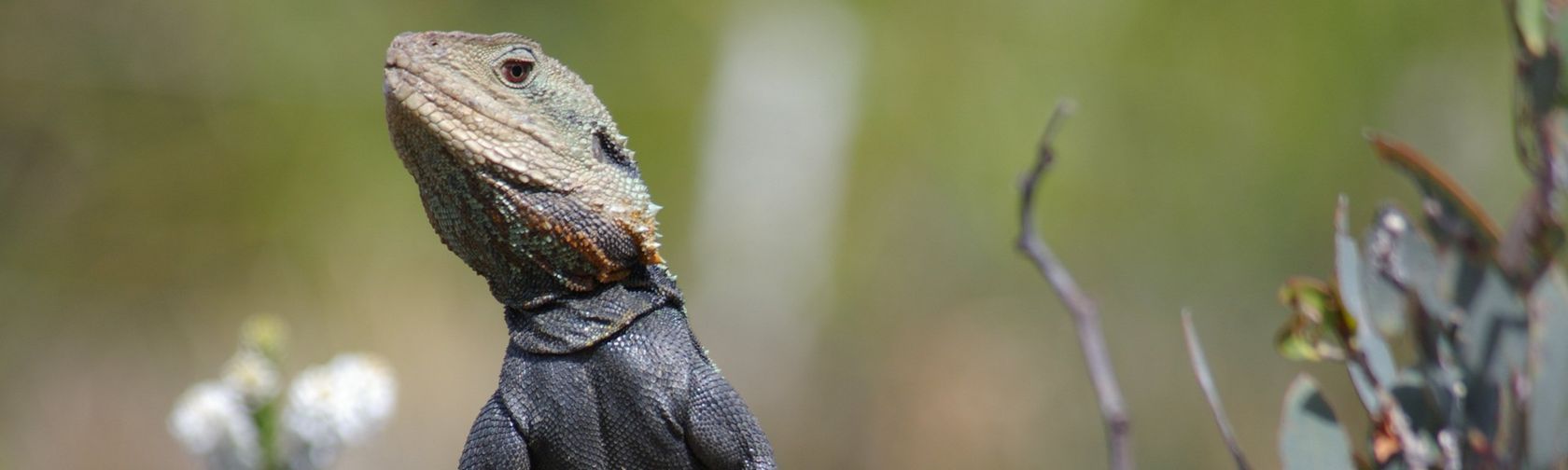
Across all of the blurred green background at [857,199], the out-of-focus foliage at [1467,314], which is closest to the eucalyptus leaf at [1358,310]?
the out-of-focus foliage at [1467,314]

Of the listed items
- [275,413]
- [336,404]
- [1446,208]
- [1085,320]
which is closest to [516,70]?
[1085,320]

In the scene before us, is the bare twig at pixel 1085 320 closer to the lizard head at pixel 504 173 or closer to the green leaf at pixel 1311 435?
the green leaf at pixel 1311 435

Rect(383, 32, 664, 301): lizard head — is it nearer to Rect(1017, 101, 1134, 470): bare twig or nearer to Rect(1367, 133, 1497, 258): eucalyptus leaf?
Rect(1017, 101, 1134, 470): bare twig

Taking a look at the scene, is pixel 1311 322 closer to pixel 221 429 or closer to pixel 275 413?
pixel 275 413

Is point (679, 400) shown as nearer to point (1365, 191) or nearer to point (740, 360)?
point (740, 360)

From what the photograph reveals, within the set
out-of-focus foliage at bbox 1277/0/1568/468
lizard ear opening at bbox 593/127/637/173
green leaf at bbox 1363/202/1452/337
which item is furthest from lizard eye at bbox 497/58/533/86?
green leaf at bbox 1363/202/1452/337

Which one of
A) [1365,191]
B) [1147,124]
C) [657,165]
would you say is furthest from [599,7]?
[1365,191]
